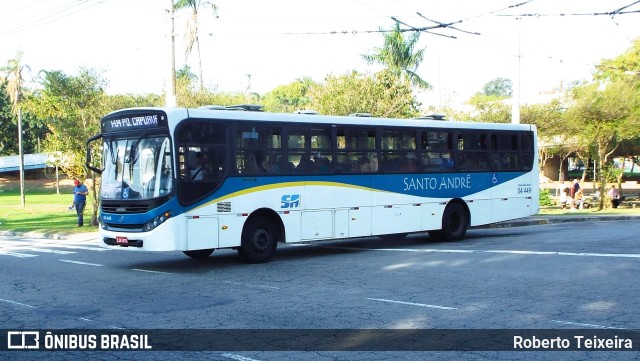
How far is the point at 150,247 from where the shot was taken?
45.4 ft

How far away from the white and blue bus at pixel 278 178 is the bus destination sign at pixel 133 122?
0.08 ft

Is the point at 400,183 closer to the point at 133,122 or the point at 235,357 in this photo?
the point at 133,122

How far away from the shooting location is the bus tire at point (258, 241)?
15.1 meters

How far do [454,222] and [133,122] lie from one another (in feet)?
30.7

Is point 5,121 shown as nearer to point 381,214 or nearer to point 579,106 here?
point 579,106

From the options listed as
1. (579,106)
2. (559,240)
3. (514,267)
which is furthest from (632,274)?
(579,106)

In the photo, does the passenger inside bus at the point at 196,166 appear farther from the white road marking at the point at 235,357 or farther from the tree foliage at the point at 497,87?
the tree foliage at the point at 497,87

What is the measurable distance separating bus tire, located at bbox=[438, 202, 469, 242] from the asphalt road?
1.43m

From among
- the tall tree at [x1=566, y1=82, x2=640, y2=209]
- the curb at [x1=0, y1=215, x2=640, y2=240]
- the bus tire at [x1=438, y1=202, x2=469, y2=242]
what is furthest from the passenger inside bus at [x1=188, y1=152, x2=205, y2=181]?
the tall tree at [x1=566, y1=82, x2=640, y2=209]

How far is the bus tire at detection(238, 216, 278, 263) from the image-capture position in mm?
15148

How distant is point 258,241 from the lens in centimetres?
1535

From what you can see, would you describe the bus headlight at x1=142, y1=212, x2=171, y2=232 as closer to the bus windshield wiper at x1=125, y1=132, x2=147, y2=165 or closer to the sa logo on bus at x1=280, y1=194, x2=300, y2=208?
the bus windshield wiper at x1=125, y1=132, x2=147, y2=165

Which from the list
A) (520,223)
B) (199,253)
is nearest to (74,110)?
(199,253)

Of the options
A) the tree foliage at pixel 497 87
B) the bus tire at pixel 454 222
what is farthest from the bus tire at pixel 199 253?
the tree foliage at pixel 497 87
